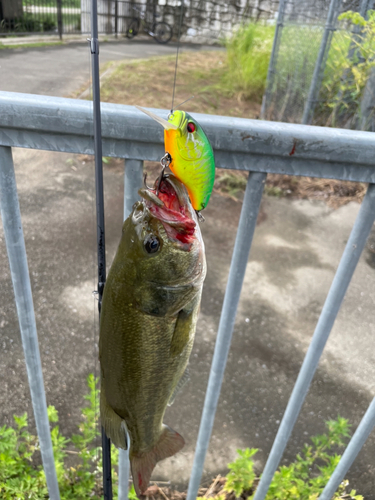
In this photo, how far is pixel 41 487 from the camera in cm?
191

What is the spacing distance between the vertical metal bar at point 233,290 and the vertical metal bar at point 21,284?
556 mm

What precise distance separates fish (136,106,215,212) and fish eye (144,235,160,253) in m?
0.09

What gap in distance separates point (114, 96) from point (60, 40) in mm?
3773

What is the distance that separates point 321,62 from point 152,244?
217 inches

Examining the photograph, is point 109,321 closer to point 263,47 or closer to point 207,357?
point 207,357

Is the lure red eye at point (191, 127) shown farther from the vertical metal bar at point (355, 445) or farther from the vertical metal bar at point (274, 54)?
the vertical metal bar at point (274, 54)

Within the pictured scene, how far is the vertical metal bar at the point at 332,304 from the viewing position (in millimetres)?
1010

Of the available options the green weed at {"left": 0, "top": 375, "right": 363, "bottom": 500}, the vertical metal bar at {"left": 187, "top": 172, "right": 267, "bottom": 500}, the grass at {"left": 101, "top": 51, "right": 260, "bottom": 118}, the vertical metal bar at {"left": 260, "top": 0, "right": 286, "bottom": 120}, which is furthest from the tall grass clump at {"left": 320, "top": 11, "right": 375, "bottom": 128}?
the green weed at {"left": 0, "top": 375, "right": 363, "bottom": 500}

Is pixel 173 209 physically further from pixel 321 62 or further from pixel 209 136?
pixel 321 62

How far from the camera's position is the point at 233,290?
43.8 inches

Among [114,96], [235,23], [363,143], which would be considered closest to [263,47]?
[235,23]

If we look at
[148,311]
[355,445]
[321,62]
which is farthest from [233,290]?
[321,62]

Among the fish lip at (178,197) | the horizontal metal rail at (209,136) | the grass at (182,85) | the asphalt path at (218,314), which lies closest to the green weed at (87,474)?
the asphalt path at (218,314)

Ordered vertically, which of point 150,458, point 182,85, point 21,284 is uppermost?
point 21,284
